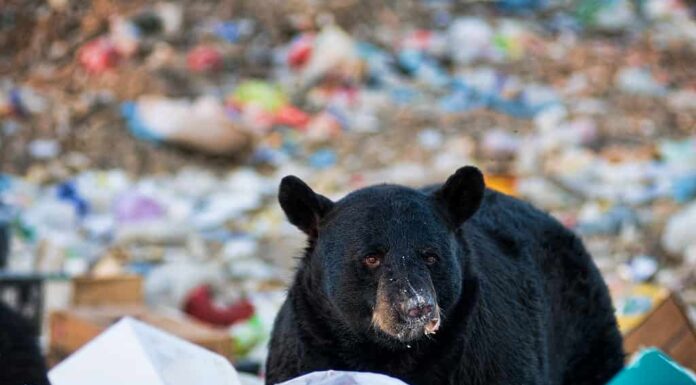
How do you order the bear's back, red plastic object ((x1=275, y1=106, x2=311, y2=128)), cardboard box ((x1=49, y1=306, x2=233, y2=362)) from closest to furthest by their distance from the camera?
the bear's back, cardboard box ((x1=49, y1=306, x2=233, y2=362)), red plastic object ((x1=275, y1=106, x2=311, y2=128))

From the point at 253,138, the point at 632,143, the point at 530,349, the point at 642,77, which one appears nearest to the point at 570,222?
the point at 632,143

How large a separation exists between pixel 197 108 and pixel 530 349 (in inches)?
329

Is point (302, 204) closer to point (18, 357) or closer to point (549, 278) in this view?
point (18, 357)

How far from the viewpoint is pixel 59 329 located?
4707mm

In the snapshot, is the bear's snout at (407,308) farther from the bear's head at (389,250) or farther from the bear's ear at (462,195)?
the bear's ear at (462,195)

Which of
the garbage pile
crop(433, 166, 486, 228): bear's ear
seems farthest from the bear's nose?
the garbage pile

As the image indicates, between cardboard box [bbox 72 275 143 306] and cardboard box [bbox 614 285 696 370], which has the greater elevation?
cardboard box [bbox 614 285 696 370]

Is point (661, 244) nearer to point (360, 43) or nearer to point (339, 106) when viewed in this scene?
point (339, 106)

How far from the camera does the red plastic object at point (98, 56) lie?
1229 centimetres

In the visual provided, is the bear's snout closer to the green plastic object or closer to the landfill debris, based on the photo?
the green plastic object

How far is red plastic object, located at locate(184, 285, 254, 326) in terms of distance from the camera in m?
6.29

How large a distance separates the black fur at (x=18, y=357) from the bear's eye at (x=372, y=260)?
711 mm

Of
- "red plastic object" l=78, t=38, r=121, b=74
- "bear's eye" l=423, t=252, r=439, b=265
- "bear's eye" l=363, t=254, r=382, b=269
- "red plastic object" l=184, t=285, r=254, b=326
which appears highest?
"bear's eye" l=363, t=254, r=382, b=269

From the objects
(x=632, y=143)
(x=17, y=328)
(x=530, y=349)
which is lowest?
(x=632, y=143)
